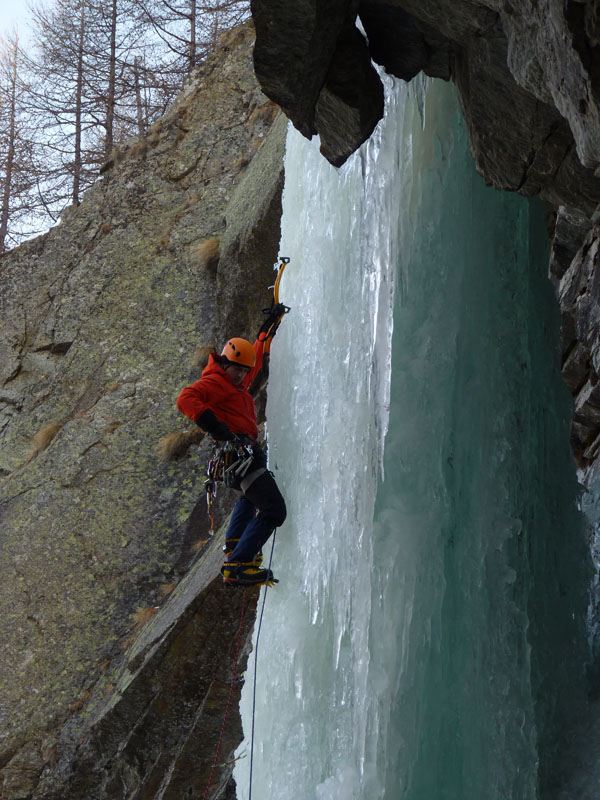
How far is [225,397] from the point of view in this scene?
5.59 meters

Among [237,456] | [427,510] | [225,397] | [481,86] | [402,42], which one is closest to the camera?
[481,86]

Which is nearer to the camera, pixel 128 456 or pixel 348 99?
pixel 348 99

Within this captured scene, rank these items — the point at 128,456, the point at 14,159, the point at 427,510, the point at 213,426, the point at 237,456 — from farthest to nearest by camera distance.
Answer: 1. the point at 14,159
2. the point at 128,456
3. the point at 237,456
4. the point at 213,426
5. the point at 427,510

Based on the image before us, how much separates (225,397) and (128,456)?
327 cm

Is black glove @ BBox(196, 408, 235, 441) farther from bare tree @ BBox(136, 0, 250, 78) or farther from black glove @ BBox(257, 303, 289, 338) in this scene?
bare tree @ BBox(136, 0, 250, 78)

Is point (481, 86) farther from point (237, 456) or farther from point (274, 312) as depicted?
point (237, 456)

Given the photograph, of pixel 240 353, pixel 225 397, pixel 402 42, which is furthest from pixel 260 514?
pixel 402 42

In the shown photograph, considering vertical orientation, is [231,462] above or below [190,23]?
below

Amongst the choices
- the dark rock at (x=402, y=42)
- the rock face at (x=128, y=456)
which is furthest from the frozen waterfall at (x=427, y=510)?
the rock face at (x=128, y=456)

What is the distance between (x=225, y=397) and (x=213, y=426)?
30 centimetres

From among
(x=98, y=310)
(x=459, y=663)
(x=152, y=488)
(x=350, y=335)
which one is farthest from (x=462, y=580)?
(x=98, y=310)

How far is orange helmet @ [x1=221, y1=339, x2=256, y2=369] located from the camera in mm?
5559

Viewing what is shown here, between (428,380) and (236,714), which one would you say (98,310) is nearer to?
(236,714)

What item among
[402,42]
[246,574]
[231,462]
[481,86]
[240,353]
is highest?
[402,42]
